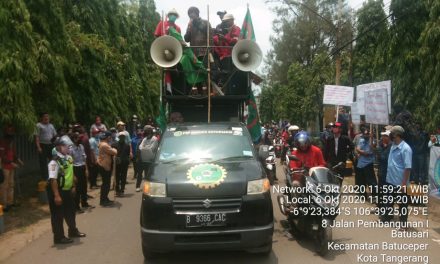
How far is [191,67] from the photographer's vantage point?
10.3 meters

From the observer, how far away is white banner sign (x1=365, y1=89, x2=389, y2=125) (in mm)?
11617

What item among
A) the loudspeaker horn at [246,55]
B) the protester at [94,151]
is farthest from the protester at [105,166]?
the loudspeaker horn at [246,55]

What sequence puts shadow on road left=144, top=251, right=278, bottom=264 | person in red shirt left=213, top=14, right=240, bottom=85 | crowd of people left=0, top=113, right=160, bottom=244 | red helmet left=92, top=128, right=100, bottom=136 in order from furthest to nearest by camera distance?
1. red helmet left=92, top=128, right=100, bottom=136
2. person in red shirt left=213, top=14, right=240, bottom=85
3. crowd of people left=0, top=113, right=160, bottom=244
4. shadow on road left=144, top=251, right=278, bottom=264

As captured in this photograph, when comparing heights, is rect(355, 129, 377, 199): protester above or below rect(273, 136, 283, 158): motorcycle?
above

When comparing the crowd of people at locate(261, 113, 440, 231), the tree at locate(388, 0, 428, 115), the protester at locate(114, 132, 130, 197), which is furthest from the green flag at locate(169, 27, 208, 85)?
the tree at locate(388, 0, 428, 115)

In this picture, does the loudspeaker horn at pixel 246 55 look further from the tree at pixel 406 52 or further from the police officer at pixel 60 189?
the tree at pixel 406 52

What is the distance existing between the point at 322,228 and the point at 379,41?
12.9 meters

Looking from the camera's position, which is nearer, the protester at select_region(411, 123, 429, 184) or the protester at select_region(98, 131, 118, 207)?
the protester at select_region(98, 131, 118, 207)

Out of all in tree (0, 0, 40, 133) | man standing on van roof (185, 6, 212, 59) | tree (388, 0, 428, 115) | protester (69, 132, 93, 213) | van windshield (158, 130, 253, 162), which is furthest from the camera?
tree (388, 0, 428, 115)

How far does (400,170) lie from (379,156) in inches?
86.6

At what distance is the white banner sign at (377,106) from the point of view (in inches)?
457

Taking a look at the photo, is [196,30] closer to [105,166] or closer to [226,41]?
[226,41]

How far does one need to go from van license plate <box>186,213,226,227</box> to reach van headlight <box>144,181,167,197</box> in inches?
18.2

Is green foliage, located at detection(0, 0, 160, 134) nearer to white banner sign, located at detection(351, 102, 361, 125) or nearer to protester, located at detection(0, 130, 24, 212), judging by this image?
protester, located at detection(0, 130, 24, 212)
